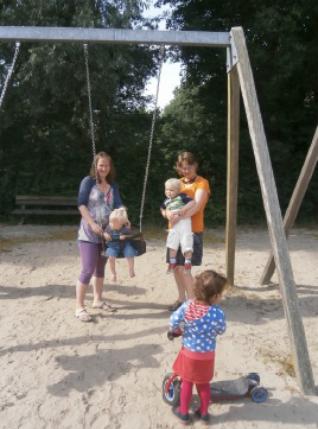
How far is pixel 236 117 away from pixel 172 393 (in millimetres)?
2697

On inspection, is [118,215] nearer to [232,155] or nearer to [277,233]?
[277,233]

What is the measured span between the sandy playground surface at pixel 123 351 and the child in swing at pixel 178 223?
25.5 inches

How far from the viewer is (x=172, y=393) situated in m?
2.85

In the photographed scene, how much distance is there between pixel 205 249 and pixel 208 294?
15.9 ft

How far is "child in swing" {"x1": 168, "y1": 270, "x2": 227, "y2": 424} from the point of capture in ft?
8.54

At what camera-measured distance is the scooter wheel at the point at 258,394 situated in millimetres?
2902

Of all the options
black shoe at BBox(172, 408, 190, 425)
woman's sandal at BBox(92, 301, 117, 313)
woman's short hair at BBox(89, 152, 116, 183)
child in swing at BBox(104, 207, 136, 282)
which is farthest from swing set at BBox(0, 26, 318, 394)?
woman's sandal at BBox(92, 301, 117, 313)

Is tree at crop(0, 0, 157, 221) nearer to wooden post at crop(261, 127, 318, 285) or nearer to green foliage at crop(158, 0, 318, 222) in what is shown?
green foliage at crop(158, 0, 318, 222)

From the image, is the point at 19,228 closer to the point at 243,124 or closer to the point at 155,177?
the point at 155,177

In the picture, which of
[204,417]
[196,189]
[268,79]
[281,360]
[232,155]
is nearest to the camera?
[204,417]

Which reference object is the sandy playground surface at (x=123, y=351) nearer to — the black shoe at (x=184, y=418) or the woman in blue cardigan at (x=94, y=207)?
the black shoe at (x=184, y=418)

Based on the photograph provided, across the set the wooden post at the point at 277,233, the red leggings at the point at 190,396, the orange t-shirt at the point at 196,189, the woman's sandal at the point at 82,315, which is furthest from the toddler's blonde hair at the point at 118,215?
the red leggings at the point at 190,396

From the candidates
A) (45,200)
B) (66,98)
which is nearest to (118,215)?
(66,98)

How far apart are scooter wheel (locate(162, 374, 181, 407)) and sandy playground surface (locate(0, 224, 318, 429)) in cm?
6
